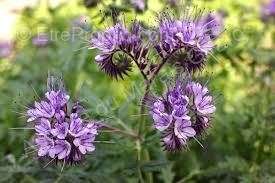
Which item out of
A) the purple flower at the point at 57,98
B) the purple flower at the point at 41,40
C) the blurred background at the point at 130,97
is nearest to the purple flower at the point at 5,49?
the blurred background at the point at 130,97

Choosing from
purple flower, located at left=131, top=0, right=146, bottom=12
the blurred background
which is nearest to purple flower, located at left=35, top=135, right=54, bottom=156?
the blurred background

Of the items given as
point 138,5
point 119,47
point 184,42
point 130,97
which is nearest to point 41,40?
point 138,5

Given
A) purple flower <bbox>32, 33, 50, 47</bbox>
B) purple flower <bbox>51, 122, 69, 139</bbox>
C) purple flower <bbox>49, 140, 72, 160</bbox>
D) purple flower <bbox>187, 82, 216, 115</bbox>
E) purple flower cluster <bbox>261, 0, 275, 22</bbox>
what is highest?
purple flower <bbox>32, 33, 50, 47</bbox>

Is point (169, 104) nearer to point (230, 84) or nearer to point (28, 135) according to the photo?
point (28, 135)

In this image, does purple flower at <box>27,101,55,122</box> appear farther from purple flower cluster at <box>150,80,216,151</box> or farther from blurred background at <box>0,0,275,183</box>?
Answer: purple flower cluster at <box>150,80,216,151</box>

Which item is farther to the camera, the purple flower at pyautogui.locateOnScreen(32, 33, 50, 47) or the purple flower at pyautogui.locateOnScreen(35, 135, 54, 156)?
the purple flower at pyautogui.locateOnScreen(32, 33, 50, 47)

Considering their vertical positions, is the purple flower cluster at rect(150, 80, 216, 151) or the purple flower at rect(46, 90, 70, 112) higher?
the purple flower at rect(46, 90, 70, 112)

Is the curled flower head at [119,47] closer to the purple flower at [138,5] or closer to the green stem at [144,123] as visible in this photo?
the green stem at [144,123]
